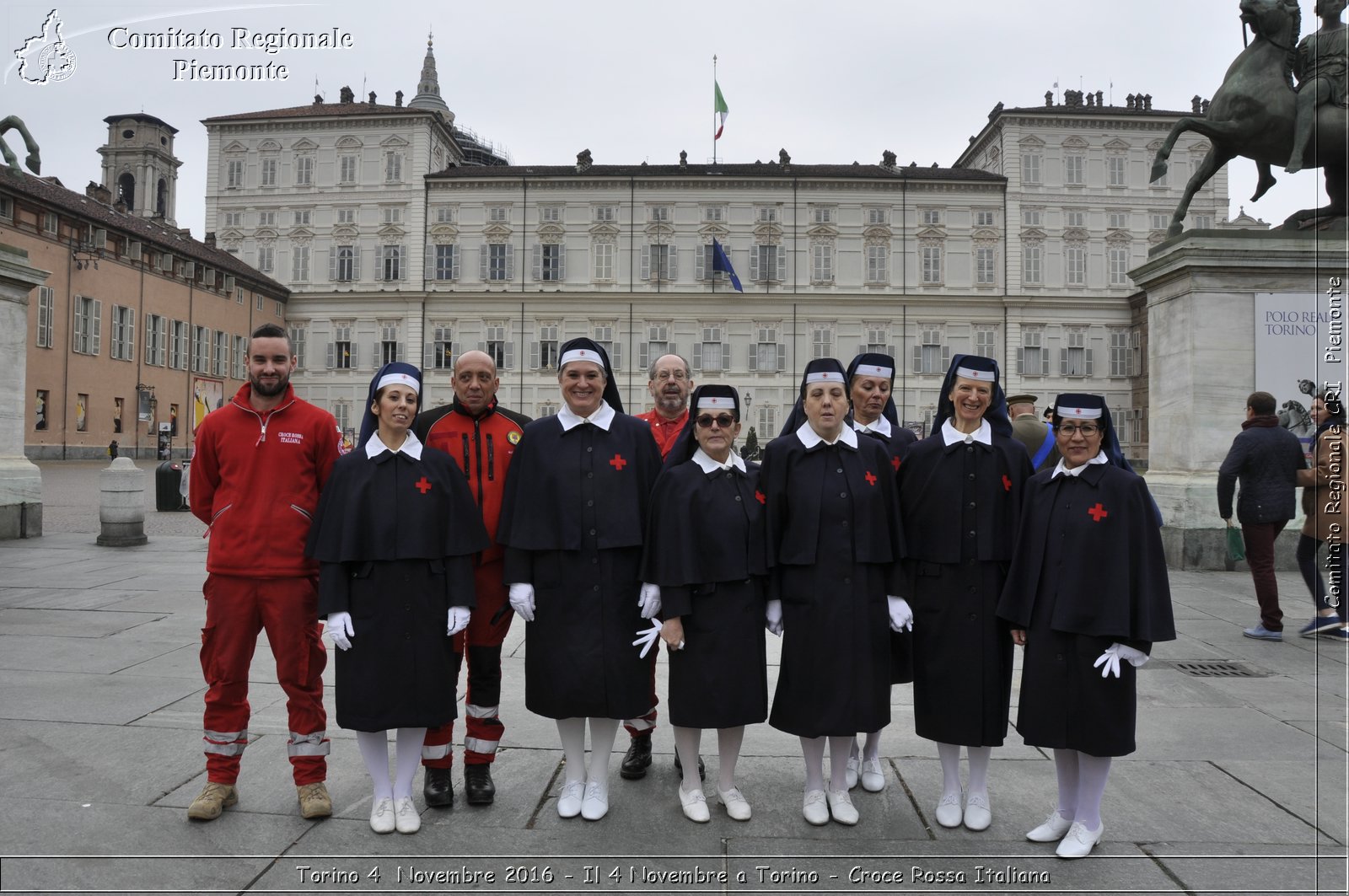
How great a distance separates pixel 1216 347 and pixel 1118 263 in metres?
43.9

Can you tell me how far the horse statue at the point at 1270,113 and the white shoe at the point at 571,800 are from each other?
951cm

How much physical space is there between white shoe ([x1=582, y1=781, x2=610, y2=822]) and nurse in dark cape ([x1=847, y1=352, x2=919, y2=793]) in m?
0.89

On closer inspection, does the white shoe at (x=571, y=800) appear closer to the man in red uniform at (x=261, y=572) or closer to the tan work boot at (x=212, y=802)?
the man in red uniform at (x=261, y=572)

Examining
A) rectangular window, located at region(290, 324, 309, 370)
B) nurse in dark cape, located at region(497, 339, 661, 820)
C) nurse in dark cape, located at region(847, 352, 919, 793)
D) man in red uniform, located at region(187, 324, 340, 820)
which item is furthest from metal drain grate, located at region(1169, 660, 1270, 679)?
rectangular window, located at region(290, 324, 309, 370)

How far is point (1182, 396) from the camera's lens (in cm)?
1016

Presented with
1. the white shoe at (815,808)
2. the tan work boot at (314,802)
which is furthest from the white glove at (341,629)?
the white shoe at (815,808)

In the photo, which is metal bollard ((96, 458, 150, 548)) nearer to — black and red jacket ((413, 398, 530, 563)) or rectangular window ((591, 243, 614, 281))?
black and red jacket ((413, 398, 530, 563))

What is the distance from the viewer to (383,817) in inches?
142

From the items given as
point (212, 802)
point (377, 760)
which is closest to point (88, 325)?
point (212, 802)

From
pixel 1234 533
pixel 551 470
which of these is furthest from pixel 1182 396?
pixel 551 470

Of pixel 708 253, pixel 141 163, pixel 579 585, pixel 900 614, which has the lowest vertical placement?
pixel 900 614

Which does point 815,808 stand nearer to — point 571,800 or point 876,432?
point 571,800

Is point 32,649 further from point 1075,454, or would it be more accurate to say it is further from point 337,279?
point 337,279

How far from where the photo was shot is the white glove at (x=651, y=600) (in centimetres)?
379
